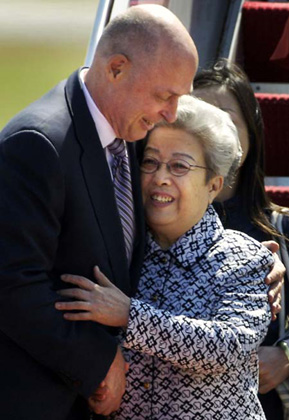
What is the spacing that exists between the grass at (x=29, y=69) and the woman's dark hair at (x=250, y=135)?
951 millimetres

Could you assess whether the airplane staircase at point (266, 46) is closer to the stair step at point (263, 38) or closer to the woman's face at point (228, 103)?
the stair step at point (263, 38)

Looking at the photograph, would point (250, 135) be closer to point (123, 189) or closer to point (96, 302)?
point (123, 189)

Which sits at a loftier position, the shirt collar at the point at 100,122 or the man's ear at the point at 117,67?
the man's ear at the point at 117,67

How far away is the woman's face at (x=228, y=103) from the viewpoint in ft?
12.2

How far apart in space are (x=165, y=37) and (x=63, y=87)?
339 mm

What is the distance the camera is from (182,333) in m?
2.86

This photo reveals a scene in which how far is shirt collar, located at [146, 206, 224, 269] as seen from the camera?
3066 mm

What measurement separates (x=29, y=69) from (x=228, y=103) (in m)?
1.17

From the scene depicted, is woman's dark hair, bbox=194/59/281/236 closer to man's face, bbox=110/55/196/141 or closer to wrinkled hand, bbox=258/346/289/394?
wrinkled hand, bbox=258/346/289/394

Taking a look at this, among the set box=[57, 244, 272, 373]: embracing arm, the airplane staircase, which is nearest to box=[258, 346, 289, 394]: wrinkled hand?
box=[57, 244, 272, 373]: embracing arm

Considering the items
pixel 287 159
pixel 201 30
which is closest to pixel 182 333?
pixel 287 159

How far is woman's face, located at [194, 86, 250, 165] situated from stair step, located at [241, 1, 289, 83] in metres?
1.31

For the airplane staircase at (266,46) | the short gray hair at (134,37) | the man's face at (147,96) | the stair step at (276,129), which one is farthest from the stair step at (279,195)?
the short gray hair at (134,37)

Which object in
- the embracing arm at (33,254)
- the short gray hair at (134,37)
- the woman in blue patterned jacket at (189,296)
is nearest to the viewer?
the embracing arm at (33,254)
